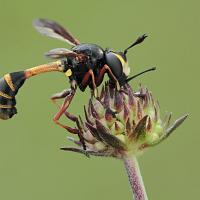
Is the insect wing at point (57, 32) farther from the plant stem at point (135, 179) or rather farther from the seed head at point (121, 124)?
the plant stem at point (135, 179)

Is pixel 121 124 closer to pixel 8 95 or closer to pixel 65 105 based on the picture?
pixel 65 105

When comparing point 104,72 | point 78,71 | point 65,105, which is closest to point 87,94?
point 78,71

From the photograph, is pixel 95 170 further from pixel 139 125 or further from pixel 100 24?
pixel 139 125

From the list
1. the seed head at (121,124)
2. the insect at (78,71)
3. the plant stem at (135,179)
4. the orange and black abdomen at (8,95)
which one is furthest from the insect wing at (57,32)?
the plant stem at (135,179)

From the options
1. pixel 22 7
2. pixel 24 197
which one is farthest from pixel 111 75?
pixel 22 7

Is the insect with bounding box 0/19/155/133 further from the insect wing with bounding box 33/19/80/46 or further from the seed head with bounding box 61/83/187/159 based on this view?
the insect wing with bounding box 33/19/80/46

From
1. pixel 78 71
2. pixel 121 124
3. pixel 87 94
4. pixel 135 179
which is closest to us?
pixel 135 179

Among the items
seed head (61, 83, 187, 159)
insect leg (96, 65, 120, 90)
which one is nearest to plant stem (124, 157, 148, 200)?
seed head (61, 83, 187, 159)
